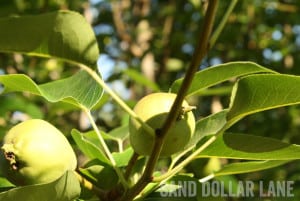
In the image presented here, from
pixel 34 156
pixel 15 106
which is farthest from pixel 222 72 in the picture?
pixel 15 106

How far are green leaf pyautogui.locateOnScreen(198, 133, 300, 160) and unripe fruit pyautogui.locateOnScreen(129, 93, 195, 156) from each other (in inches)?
4.2

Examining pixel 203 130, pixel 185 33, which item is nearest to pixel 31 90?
pixel 203 130

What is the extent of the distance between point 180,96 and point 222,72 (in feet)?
0.80

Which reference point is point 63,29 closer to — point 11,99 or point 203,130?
point 203,130

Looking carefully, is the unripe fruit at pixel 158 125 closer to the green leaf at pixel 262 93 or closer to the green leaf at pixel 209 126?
the green leaf at pixel 262 93

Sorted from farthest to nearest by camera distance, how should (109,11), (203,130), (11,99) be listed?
1. (109,11)
2. (11,99)
3. (203,130)

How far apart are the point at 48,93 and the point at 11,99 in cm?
90

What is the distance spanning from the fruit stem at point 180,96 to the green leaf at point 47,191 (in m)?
0.12

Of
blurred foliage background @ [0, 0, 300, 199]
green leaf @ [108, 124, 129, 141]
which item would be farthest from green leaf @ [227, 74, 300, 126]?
blurred foliage background @ [0, 0, 300, 199]

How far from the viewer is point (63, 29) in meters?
0.85

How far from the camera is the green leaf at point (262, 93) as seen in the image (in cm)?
91

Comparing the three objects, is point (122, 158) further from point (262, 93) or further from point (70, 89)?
point (262, 93)

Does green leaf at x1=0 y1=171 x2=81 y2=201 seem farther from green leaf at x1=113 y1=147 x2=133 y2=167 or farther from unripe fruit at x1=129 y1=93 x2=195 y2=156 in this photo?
green leaf at x1=113 y1=147 x2=133 y2=167

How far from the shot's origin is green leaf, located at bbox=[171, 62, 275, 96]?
0.95 metres
